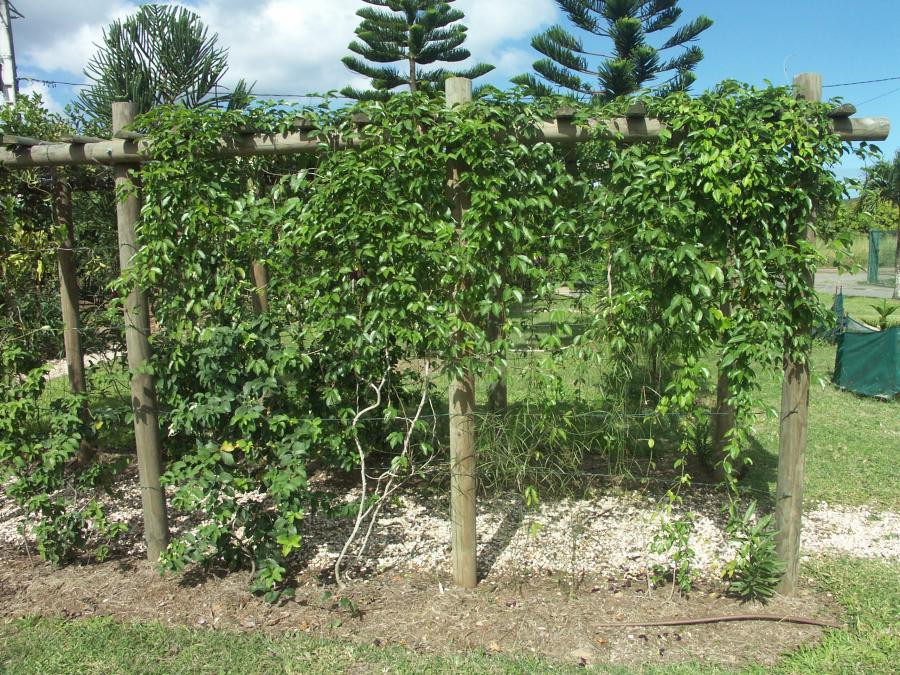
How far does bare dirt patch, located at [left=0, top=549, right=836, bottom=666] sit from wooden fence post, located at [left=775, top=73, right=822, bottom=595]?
7.1 inches

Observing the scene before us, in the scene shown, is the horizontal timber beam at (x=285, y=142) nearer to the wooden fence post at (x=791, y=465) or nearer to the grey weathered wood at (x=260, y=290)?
the grey weathered wood at (x=260, y=290)

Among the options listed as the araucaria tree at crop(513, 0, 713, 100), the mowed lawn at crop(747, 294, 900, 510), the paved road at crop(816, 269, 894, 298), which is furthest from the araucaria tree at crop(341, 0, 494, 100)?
the paved road at crop(816, 269, 894, 298)

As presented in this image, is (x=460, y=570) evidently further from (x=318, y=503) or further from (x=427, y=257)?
(x=427, y=257)

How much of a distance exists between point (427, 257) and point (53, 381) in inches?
253

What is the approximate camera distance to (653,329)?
2.88 m

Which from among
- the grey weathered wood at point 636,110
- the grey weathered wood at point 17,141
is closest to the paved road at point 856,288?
the grey weathered wood at point 636,110

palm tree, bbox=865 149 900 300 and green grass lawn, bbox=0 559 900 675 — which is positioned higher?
palm tree, bbox=865 149 900 300

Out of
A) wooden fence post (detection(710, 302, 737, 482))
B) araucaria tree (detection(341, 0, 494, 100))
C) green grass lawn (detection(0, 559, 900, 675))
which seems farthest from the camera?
araucaria tree (detection(341, 0, 494, 100))

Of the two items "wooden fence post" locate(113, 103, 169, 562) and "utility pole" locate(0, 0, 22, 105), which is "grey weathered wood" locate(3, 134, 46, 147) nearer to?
"wooden fence post" locate(113, 103, 169, 562)

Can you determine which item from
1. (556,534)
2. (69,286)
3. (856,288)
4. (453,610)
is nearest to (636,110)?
(556,534)

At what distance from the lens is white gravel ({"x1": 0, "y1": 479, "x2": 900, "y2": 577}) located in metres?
3.30

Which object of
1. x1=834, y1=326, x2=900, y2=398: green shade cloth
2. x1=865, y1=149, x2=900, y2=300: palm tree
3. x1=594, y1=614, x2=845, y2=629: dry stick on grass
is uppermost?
x1=865, y1=149, x2=900, y2=300: palm tree

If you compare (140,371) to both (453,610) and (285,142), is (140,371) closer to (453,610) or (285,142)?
(285,142)

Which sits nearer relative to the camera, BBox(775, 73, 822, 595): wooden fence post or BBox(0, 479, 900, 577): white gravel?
BBox(775, 73, 822, 595): wooden fence post
